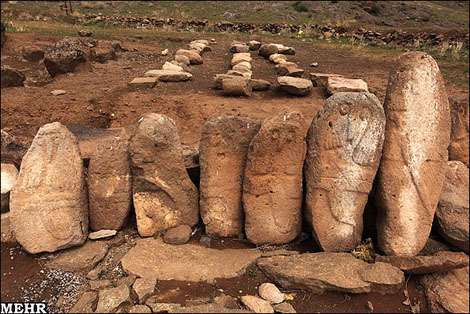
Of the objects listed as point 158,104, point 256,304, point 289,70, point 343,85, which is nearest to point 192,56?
point 289,70

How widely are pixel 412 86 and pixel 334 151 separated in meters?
0.98

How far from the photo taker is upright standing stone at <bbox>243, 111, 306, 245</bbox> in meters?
4.48

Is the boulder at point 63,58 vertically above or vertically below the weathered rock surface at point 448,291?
above

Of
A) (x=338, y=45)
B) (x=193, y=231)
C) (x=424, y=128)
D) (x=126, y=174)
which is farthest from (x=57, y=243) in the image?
(x=338, y=45)

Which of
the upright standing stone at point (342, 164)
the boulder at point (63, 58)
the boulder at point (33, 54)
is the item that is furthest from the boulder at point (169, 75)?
the upright standing stone at point (342, 164)

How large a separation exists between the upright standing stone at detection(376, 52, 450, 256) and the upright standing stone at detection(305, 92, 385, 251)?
18 centimetres

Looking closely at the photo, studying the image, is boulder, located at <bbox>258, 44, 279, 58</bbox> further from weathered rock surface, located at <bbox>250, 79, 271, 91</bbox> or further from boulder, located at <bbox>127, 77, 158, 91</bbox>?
boulder, located at <bbox>127, 77, 158, 91</bbox>

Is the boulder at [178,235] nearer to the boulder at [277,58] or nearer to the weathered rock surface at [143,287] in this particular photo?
the weathered rock surface at [143,287]

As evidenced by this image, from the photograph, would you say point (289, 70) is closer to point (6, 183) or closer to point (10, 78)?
point (10, 78)

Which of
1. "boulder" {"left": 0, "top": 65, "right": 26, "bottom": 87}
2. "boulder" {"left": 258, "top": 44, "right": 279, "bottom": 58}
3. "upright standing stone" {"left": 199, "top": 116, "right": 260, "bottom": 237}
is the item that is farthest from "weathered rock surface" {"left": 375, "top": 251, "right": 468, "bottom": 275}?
"boulder" {"left": 258, "top": 44, "right": 279, "bottom": 58}

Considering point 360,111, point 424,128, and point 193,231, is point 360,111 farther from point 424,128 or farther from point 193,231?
point 193,231

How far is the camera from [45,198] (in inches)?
183

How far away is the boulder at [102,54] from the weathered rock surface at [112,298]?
29.8 feet

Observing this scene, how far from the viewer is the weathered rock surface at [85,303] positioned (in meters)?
3.98
